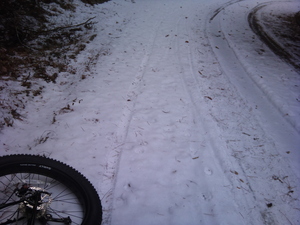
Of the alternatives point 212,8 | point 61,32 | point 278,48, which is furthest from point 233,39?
point 61,32

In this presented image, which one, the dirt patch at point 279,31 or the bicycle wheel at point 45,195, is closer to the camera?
the bicycle wheel at point 45,195

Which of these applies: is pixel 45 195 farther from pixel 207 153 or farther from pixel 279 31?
pixel 279 31

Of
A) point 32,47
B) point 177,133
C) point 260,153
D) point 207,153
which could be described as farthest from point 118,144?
point 32,47

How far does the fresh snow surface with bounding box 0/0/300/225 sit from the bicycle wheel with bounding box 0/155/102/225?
0.47 m

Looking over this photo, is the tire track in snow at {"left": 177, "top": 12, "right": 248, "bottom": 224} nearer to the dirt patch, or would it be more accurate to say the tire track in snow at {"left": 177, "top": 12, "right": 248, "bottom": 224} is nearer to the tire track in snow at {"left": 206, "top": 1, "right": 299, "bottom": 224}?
the tire track in snow at {"left": 206, "top": 1, "right": 299, "bottom": 224}

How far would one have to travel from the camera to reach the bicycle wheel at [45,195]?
231 centimetres

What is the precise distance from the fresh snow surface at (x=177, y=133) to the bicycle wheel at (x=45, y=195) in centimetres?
47

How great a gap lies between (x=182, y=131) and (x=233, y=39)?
672 centimetres

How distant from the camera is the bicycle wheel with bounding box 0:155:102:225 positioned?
2.31 metres

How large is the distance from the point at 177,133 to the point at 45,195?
2.67 m

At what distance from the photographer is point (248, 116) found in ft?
15.1

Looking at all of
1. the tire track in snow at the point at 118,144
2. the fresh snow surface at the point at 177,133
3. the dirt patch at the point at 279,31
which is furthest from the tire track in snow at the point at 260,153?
the dirt patch at the point at 279,31

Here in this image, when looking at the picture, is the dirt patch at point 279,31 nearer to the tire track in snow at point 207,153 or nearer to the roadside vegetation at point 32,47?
the tire track in snow at point 207,153

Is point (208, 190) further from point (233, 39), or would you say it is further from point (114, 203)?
point (233, 39)
